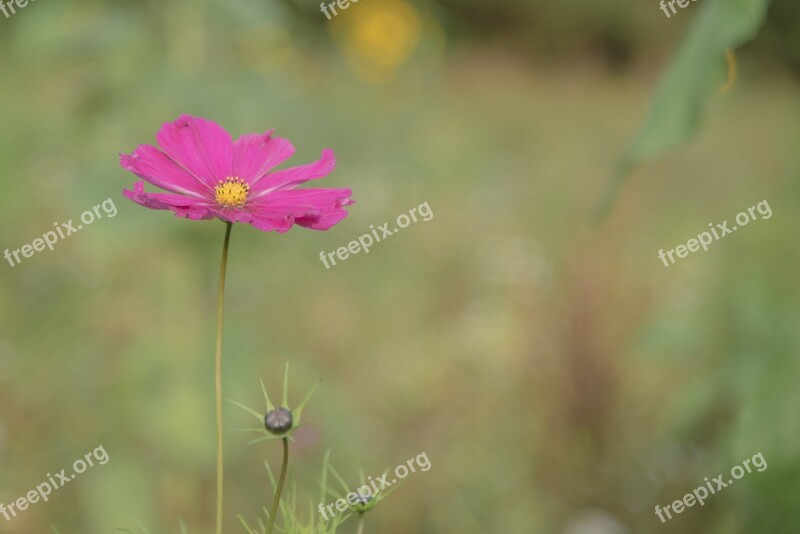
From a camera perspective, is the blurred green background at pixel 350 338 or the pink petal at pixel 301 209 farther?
the blurred green background at pixel 350 338

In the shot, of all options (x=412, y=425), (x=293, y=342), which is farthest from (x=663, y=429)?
(x=293, y=342)

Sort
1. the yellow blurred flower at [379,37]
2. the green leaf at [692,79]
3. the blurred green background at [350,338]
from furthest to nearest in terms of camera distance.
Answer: the yellow blurred flower at [379,37] → the blurred green background at [350,338] → the green leaf at [692,79]

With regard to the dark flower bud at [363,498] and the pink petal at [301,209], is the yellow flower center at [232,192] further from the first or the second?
the dark flower bud at [363,498]

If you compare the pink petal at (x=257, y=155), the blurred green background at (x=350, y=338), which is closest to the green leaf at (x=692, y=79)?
the blurred green background at (x=350, y=338)

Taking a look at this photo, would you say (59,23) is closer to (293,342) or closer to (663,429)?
(293,342)

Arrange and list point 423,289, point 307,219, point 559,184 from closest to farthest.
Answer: point 307,219
point 423,289
point 559,184

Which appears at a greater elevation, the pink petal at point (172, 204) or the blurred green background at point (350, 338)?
the blurred green background at point (350, 338)

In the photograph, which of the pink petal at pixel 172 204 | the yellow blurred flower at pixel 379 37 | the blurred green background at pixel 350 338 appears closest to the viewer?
Result: the pink petal at pixel 172 204

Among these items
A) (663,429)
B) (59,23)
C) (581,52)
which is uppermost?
(581,52)

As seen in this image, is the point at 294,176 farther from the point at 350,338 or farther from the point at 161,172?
the point at 350,338
